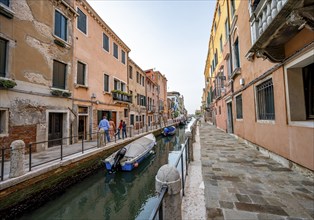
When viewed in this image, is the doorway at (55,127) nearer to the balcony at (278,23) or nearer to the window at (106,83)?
the window at (106,83)

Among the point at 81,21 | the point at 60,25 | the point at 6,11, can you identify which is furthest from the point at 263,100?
the point at 81,21

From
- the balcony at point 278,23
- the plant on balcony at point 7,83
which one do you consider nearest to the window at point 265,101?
the balcony at point 278,23

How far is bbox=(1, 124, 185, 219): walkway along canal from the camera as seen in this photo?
468 centimetres

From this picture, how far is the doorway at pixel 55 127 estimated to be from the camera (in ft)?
29.2

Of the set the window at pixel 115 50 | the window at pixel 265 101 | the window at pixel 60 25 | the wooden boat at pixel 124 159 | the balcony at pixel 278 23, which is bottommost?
the wooden boat at pixel 124 159

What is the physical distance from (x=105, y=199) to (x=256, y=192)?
16.2 ft

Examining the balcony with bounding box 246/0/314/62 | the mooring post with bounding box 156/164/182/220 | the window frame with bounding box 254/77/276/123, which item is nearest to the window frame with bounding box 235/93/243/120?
the window frame with bounding box 254/77/276/123

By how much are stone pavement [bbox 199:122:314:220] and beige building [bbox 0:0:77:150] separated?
27.1ft

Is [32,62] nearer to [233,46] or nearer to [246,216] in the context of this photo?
[246,216]

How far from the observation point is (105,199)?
5.62m

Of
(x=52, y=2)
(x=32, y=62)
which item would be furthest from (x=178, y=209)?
(x=52, y=2)

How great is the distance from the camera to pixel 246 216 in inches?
91.8

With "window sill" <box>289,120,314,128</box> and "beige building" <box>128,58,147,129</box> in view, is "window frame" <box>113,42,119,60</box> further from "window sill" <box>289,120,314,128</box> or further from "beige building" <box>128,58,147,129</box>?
"window sill" <box>289,120,314,128</box>

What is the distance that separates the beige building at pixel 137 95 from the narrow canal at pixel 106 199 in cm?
1148
